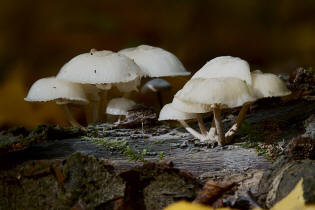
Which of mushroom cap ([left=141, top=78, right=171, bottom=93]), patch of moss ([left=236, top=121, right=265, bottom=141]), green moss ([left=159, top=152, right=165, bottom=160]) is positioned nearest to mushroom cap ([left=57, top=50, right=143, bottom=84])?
green moss ([left=159, top=152, right=165, bottom=160])

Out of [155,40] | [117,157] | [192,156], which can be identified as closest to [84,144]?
[117,157]

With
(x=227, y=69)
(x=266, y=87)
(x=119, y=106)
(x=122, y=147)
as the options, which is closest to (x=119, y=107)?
(x=119, y=106)

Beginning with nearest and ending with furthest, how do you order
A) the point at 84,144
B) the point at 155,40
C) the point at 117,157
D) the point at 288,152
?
the point at 288,152 < the point at 117,157 < the point at 84,144 < the point at 155,40

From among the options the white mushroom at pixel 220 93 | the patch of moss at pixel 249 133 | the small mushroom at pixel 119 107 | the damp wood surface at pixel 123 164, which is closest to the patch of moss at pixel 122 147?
the damp wood surface at pixel 123 164

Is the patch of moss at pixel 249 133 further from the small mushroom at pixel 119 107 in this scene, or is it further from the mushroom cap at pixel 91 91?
the mushroom cap at pixel 91 91

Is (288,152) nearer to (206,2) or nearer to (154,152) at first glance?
(154,152)

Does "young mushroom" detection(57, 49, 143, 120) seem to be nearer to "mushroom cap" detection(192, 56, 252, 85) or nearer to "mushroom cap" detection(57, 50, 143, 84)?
"mushroom cap" detection(57, 50, 143, 84)

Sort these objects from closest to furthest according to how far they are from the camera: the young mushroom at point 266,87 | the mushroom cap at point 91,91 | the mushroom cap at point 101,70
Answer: the young mushroom at point 266,87
the mushroom cap at point 101,70
the mushroom cap at point 91,91
